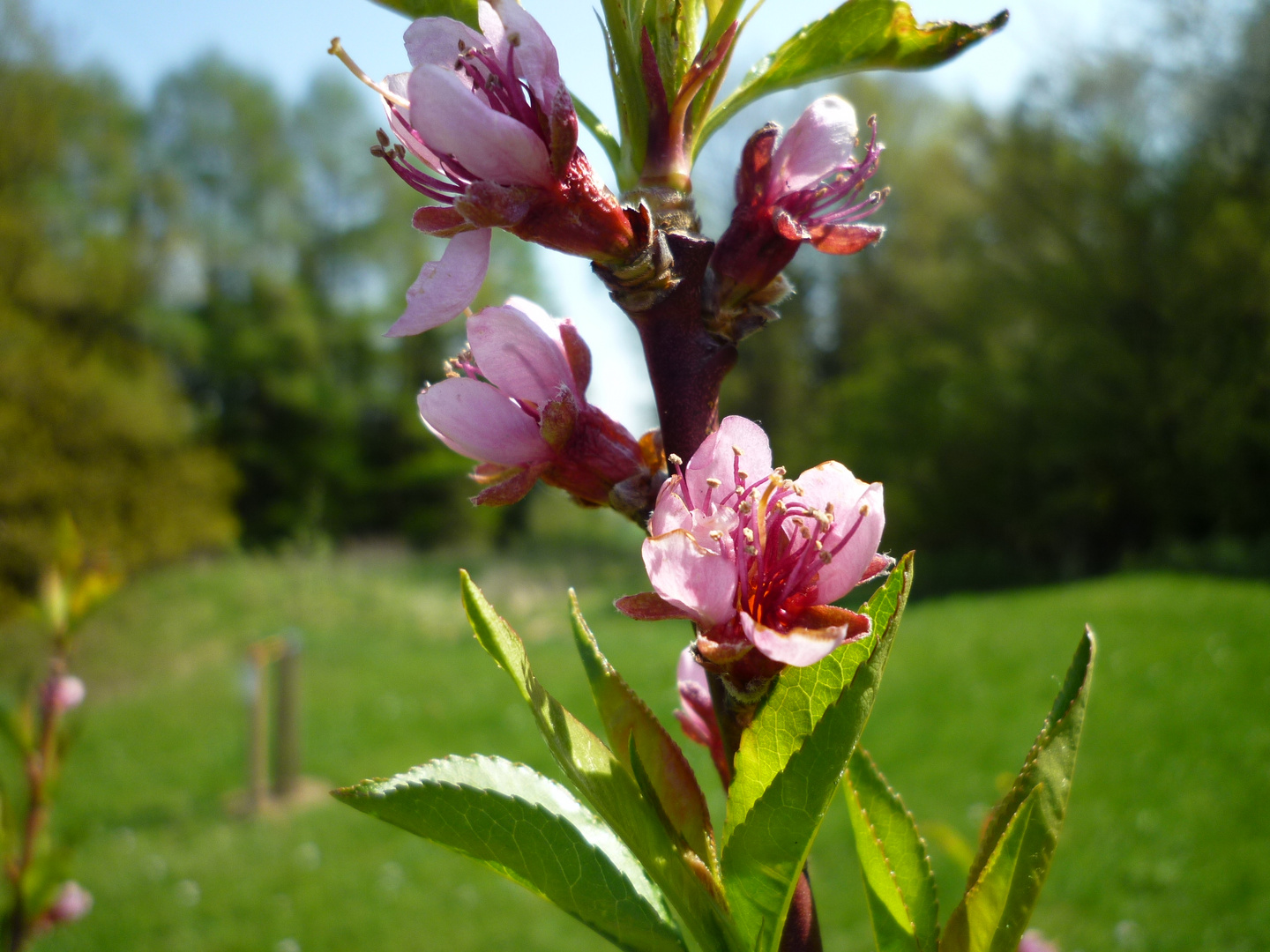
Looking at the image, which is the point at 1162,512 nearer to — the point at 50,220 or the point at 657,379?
the point at 657,379

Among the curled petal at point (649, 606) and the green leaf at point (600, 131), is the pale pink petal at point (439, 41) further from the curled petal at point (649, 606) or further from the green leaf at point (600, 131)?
the curled petal at point (649, 606)

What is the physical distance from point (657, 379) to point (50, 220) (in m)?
18.1

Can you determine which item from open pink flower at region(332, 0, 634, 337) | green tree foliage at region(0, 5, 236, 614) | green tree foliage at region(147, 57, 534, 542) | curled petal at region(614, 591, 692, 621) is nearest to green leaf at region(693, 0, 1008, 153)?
open pink flower at region(332, 0, 634, 337)

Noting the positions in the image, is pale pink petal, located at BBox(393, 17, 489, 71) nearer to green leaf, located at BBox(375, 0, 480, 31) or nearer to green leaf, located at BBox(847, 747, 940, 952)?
green leaf, located at BBox(375, 0, 480, 31)

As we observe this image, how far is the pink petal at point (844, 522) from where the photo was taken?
66 centimetres

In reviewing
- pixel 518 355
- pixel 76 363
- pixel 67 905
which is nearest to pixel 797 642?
pixel 518 355

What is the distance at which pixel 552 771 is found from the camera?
694cm

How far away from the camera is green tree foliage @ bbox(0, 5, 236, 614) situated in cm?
1309

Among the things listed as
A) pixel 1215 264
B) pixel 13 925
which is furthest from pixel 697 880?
pixel 1215 264

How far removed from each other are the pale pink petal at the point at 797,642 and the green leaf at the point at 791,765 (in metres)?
0.02

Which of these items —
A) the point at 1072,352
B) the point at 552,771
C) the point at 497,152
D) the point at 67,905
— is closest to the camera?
the point at 497,152

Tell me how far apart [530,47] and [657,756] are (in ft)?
1.85

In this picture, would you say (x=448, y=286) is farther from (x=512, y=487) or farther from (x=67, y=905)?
(x=67, y=905)

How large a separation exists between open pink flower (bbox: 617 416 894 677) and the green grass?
205 centimetres
